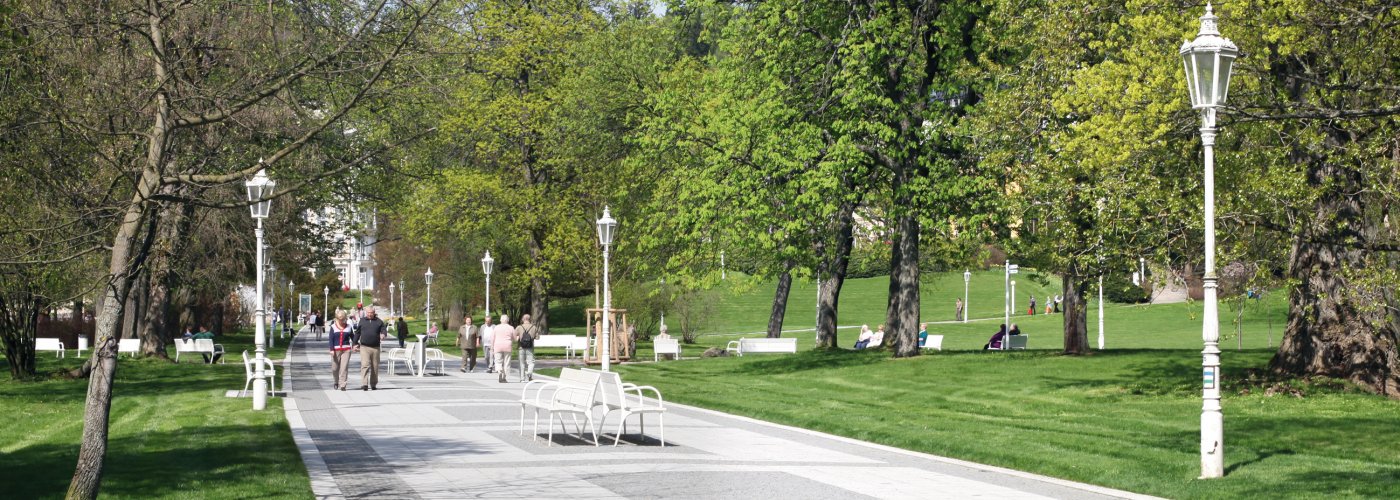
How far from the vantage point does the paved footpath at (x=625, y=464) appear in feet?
40.3

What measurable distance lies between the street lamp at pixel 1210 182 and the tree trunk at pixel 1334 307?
25.8 feet

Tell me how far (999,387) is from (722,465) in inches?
514

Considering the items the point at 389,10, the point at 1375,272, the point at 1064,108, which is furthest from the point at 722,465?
the point at 1064,108

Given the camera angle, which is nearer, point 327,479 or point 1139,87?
point 327,479

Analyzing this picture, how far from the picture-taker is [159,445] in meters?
16.2

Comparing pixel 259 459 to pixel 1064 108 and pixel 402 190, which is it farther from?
pixel 402 190

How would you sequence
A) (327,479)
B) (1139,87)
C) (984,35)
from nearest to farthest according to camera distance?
(327,479) < (1139,87) < (984,35)

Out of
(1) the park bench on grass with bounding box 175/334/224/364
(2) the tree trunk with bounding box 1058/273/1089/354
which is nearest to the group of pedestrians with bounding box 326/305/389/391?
(1) the park bench on grass with bounding box 175/334/224/364

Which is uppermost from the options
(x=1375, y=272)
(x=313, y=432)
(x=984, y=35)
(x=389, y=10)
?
(x=984, y=35)

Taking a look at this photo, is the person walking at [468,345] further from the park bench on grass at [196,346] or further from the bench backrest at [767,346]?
the bench backrest at [767,346]

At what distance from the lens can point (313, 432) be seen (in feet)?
59.3

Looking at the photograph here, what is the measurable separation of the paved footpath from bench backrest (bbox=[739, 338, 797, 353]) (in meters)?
20.1

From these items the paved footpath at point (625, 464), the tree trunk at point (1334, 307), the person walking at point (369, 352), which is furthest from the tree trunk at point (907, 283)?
the paved footpath at point (625, 464)

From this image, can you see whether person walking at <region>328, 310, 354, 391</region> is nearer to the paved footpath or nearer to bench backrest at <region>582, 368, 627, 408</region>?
the paved footpath
